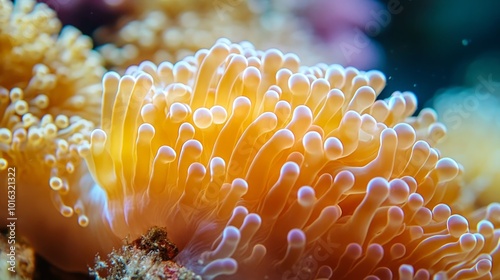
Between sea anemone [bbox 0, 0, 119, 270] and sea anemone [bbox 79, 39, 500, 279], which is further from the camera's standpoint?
sea anemone [bbox 0, 0, 119, 270]

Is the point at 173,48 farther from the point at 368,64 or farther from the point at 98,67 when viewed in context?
the point at 368,64

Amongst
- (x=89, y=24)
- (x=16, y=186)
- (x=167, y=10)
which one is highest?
(x=167, y=10)

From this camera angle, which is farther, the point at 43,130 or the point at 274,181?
the point at 43,130

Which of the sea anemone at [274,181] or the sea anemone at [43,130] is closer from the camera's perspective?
the sea anemone at [274,181]

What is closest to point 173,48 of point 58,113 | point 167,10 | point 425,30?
point 167,10
